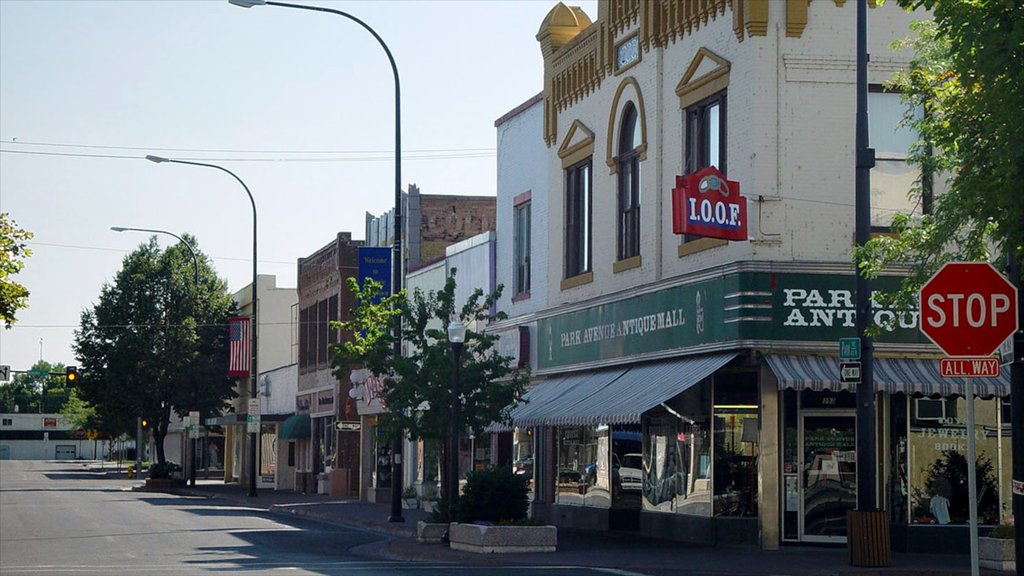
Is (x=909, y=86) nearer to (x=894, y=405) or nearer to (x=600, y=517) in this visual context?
(x=894, y=405)

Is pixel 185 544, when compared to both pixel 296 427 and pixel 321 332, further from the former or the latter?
pixel 296 427

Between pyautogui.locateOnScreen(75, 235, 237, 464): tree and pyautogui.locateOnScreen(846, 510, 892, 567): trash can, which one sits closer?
pyautogui.locateOnScreen(846, 510, 892, 567): trash can

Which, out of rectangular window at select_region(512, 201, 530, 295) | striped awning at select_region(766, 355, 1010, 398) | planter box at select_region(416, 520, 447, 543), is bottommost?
planter box at select_region(416, 520, 447, 543)

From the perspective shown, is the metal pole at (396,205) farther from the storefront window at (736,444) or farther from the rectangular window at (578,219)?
the storefront window at (736,444)

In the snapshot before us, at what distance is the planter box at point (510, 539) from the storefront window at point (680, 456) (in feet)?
10.9

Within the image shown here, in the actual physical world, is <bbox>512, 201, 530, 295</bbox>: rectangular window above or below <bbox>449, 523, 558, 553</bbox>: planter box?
above

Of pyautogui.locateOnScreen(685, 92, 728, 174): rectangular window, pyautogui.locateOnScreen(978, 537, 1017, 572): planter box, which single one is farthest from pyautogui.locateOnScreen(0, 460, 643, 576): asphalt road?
pyautogui.locateOnScreen(685, 92, 728, 174): rectangular window

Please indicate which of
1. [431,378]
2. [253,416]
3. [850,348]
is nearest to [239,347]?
[253,416]

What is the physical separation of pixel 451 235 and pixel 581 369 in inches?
771

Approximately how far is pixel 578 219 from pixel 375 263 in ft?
39.6

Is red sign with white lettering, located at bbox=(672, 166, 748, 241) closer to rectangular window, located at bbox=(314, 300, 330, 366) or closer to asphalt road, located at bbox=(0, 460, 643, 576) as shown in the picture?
asphalt road, located at bbox=(0, 460, 643, 576)

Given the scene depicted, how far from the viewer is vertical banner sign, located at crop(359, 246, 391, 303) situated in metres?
43.8

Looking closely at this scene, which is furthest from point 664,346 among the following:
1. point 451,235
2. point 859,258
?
point 451,235

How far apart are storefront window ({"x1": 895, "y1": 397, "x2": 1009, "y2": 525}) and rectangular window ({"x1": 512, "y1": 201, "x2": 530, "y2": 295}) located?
553 inches
